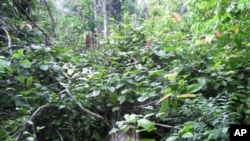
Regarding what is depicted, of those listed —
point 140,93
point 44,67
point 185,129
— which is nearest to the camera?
point 185,129

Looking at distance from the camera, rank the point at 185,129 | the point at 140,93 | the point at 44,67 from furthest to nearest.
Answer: the point at 44,67
the point at 140,93
the point at 185,129

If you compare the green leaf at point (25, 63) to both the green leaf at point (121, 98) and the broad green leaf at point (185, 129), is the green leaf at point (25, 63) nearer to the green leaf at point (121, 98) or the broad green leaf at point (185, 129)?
the green leaf at point (121, 98)

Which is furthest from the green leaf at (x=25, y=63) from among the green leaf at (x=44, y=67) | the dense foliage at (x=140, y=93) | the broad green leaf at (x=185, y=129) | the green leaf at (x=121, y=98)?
the broad green leaf at (x=185, y=129)

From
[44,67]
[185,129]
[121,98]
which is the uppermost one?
[44,67]

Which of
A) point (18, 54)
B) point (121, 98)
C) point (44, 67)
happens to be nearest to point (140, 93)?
point (121, 98)

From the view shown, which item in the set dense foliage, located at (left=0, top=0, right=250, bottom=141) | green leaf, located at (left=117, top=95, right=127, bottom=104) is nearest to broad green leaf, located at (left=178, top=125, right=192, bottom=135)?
dense foliage, located at (left=0, top=0, right=250, bottom=141)

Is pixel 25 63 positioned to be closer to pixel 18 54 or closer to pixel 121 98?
pixel 18 54

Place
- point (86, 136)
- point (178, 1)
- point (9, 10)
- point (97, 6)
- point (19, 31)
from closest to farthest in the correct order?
point (86, 136) → point (19, 31) → point (9, 10) → point (178, 1) → point (97, 6)

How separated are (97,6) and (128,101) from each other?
→ 535cm

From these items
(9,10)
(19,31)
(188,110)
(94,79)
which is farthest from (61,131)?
(9,10)

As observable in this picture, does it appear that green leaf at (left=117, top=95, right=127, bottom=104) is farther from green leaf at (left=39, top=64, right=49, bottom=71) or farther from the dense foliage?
green leaf at (left=39, top=64, right=49, bottom=71)

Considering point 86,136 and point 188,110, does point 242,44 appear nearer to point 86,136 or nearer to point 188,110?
point 188,110

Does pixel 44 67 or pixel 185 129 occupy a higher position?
pixel 44 67

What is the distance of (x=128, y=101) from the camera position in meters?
1.78
